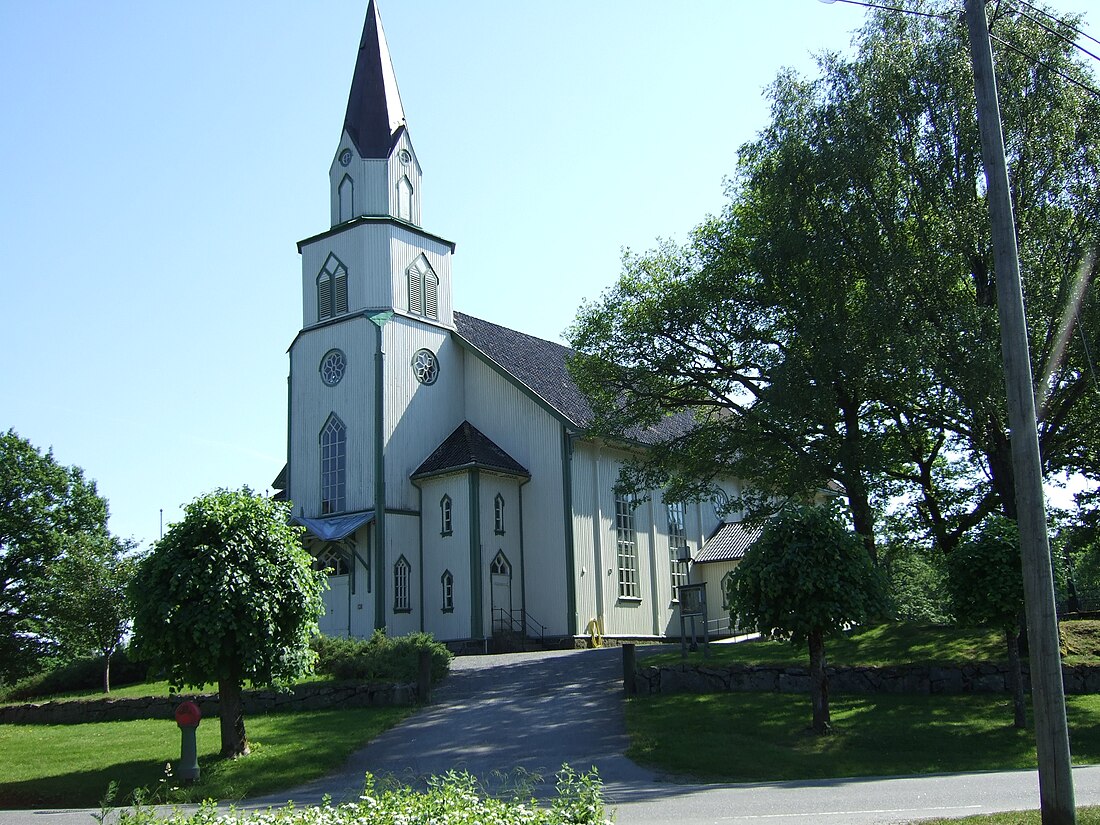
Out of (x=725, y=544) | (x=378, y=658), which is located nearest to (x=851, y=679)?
(x=378, y=658)

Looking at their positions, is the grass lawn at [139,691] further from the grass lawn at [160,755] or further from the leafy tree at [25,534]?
the leafy tree at [25,534]

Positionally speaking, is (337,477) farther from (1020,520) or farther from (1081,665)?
(1020,520)

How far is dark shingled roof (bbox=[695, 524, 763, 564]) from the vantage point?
3612cm

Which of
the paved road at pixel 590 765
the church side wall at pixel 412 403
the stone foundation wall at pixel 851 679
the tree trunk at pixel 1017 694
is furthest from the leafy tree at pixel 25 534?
the tree trunk at pixel 1017 694

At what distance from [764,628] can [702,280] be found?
11.1 metres

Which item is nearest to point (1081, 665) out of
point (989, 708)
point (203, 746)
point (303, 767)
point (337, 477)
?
point (989, 708)

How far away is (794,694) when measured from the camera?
20.7 m

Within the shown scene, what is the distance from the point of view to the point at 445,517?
31.5 m

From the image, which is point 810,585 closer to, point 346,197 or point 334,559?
point 334,559

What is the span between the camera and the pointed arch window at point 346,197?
34375mm

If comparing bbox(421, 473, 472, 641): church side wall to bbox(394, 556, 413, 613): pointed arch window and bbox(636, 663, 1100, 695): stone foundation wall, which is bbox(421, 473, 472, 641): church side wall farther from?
bbox(636, 663, 1100, 695): stone foundation wall

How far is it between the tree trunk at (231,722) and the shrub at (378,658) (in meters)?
5.51

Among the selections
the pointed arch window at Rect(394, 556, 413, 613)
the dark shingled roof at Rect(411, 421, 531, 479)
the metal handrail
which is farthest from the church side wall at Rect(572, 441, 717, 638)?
the pointed arch window at Rect(394, 556, 413, 613)

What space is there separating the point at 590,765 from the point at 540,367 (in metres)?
22.5
